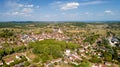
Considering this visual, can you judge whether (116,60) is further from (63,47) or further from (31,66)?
(31,66)

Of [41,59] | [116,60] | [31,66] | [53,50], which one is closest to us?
[31,66]

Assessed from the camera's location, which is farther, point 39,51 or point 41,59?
point 39,51

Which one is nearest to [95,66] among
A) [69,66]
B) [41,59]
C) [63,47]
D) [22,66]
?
[69,66]

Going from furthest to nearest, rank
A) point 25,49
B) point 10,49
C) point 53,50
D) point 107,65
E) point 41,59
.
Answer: point 25,49 < point 10,49 < point 53,50 < point 41,59 < point 107,65

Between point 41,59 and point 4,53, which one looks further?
point 4,53

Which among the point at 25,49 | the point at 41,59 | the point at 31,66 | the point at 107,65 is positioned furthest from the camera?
the point at 25,49

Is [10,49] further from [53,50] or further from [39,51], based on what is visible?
[53,50]

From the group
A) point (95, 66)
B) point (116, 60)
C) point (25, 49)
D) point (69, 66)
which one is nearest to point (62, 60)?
point (69, 66)

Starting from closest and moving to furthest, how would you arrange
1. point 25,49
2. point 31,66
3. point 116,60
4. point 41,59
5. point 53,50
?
point 31,66 → point 41,59 → point 116,60 → point 53,50 → point 25,49
